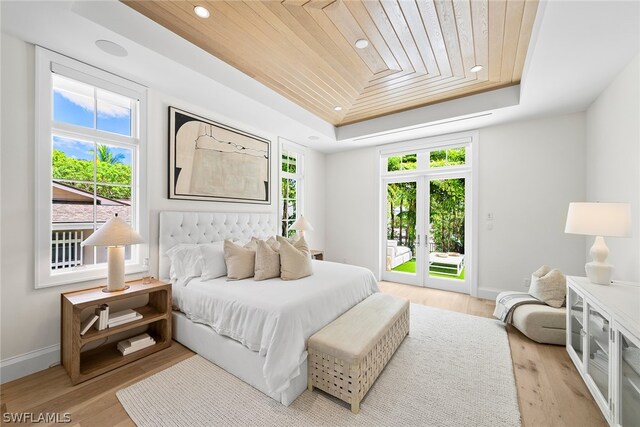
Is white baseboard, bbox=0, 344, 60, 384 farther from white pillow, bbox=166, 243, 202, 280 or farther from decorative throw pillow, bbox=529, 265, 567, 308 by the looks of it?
decorative throw pillow, bbox=529, 265, 567, 308

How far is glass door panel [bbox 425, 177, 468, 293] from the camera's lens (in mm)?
4234

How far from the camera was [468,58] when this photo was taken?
258 cm

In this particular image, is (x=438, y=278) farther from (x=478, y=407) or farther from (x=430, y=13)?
(x=430, y=13)

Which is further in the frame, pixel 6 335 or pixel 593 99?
pixel 593 99

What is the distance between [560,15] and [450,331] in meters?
2.88

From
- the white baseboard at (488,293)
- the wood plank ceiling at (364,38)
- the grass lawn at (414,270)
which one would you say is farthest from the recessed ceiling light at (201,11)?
the white baseboard at (488,293)

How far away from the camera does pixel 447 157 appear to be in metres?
4.31

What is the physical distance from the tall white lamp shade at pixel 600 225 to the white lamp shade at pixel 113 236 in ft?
12.4

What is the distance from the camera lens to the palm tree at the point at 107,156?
2.53m

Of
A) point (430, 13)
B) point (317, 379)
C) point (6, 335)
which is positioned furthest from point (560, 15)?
point (6, 335)

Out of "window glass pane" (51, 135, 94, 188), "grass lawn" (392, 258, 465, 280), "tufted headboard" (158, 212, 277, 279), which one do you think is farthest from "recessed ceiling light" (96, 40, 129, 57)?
"grass lawn" (392, 258, 465, 280)

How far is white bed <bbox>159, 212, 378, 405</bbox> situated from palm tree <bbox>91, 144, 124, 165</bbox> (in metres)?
0.72

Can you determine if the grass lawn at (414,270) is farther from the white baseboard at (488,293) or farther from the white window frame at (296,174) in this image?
the white window frame at (296,174)

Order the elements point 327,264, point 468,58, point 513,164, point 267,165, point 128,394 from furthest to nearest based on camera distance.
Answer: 1. point 267,165
2. point 513,164
3. point 327,264
4. point 468,58
5. point 128,394
